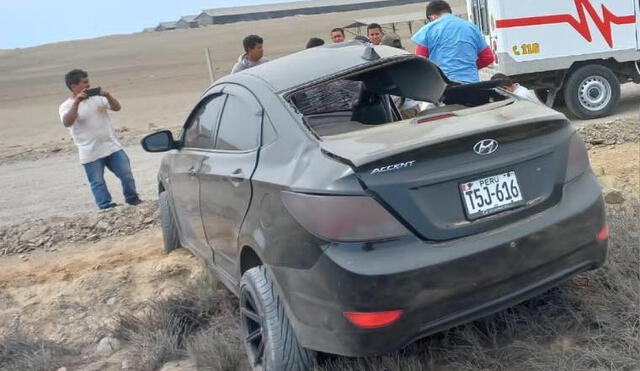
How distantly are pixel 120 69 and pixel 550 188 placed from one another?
1548 inches

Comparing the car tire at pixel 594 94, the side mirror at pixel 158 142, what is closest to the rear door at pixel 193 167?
the side mirror at pixel 158 142

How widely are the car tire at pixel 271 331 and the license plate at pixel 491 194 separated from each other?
979 millimetres

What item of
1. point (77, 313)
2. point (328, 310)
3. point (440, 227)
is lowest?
point (77, 313)

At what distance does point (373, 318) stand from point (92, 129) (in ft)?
18.5

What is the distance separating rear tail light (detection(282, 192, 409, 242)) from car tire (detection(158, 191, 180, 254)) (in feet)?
9.58

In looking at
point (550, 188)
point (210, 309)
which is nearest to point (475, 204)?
point (550, 188)

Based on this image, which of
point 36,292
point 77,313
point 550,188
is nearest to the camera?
point 550,188

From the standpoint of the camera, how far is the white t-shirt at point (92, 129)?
24.6ft

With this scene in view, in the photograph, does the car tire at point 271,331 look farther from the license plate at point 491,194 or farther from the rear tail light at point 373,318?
the license plate at point 491,194

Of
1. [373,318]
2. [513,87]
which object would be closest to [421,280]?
[373,318]

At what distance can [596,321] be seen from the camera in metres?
3.32

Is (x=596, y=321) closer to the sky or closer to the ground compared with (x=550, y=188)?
closer to the ground

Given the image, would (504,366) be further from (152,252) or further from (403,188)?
(152,252)

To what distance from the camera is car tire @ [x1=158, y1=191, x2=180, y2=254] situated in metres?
5.52
